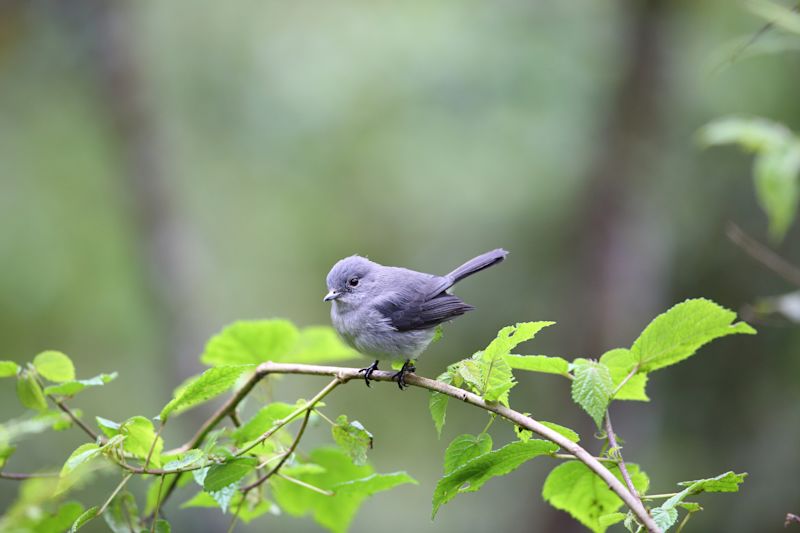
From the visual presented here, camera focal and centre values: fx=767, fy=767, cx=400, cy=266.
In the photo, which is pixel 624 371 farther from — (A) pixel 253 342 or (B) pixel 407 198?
(B) pixel 407 198

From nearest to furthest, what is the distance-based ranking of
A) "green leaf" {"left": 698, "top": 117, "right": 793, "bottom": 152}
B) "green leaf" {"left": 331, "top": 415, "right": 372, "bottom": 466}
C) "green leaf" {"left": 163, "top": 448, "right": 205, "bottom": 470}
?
"green leaf" {"left": 163, "top": 448, "right": 205, "bottom": 470}
"green leaf" {"left": 331, "top": 415, "right": 372, "bottom": 466}
"green leaf" {"left": 698, "top": 117, "right": 793, "bottom": 152}

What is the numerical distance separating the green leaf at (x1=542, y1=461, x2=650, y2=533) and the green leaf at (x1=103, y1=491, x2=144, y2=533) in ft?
2.95

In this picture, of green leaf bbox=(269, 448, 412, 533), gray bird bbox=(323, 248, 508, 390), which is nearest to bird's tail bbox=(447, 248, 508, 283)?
gray bird bbox=(323, 248, 508, 390)

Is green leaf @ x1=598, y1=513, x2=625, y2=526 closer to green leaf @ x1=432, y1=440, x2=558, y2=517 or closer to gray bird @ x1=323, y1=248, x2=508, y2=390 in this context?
green leaf @ x1=432, y1=440, x2=558, y2=517

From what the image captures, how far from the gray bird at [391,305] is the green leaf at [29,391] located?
1.39 meters

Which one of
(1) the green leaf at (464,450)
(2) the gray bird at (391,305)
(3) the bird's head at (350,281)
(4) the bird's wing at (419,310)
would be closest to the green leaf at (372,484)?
(1) the green leaf at (464,450)

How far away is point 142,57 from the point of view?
7582mm

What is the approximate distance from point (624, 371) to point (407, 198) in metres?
6.23

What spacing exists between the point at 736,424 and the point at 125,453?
5584 millimetres

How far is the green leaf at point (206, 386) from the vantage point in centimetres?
151

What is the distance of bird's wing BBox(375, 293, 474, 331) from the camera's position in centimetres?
310

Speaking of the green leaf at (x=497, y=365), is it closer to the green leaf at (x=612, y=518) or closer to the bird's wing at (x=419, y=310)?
the green leaf at (x=612, y=518)

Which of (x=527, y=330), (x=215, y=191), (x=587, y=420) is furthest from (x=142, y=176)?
(x=527, y=330)

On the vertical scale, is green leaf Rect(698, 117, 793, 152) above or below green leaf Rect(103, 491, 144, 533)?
above
